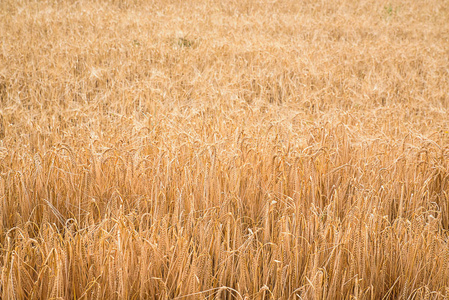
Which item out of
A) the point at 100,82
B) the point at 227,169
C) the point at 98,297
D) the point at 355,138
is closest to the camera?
the point at 98,297

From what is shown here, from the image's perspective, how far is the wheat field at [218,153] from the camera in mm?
1230

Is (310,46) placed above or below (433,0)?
below

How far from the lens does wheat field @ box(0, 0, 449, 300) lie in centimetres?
123

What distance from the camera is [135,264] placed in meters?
1.24

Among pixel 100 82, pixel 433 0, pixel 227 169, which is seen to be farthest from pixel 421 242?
pixel 433 0

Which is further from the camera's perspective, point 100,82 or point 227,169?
point 100,82

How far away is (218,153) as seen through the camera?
2.13 m

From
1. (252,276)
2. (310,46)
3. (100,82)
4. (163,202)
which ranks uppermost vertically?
(310,46)

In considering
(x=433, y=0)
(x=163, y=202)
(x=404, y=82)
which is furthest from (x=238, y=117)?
(x=433, y=0)

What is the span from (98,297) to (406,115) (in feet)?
11.6

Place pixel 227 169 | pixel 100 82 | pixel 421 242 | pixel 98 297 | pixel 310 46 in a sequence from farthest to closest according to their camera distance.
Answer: pixel 310 46, pixel 100 82, pixel 227 169, pixel 421 242, pixel 98 297

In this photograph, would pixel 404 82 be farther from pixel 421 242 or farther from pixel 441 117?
pixel 421 242

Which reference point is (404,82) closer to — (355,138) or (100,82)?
(355,138)

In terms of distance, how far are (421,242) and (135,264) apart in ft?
3.68
